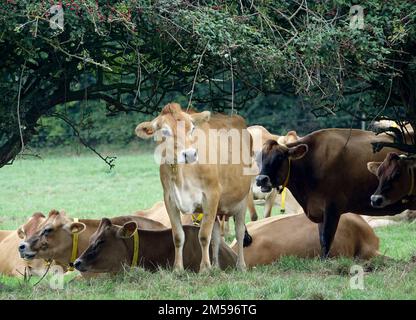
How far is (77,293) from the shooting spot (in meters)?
9.98

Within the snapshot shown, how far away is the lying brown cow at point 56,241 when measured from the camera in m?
12.3

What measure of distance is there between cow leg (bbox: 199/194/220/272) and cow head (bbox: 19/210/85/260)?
1694 mm

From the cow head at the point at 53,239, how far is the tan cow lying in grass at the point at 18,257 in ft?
1.60

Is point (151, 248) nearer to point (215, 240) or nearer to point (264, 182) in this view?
point (215, 240)

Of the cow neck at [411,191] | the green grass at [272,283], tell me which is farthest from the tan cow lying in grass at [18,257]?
the cow neck at [411,191]

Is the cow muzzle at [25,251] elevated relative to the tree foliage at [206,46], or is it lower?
lower

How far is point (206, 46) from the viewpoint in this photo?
33.5 feet

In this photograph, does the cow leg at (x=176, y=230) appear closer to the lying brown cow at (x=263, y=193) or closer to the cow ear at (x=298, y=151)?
the cow ear at (x=298, y=151)

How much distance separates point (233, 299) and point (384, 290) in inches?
58.4

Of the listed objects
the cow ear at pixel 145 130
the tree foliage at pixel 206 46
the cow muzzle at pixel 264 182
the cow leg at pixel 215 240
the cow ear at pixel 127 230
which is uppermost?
the tree foliage at pixel 206 46

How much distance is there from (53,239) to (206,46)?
3.31 m

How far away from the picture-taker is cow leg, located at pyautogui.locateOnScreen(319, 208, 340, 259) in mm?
12695

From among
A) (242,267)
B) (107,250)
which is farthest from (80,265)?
(242,267)

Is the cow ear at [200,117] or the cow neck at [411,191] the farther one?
the cow neck at [411,191]
